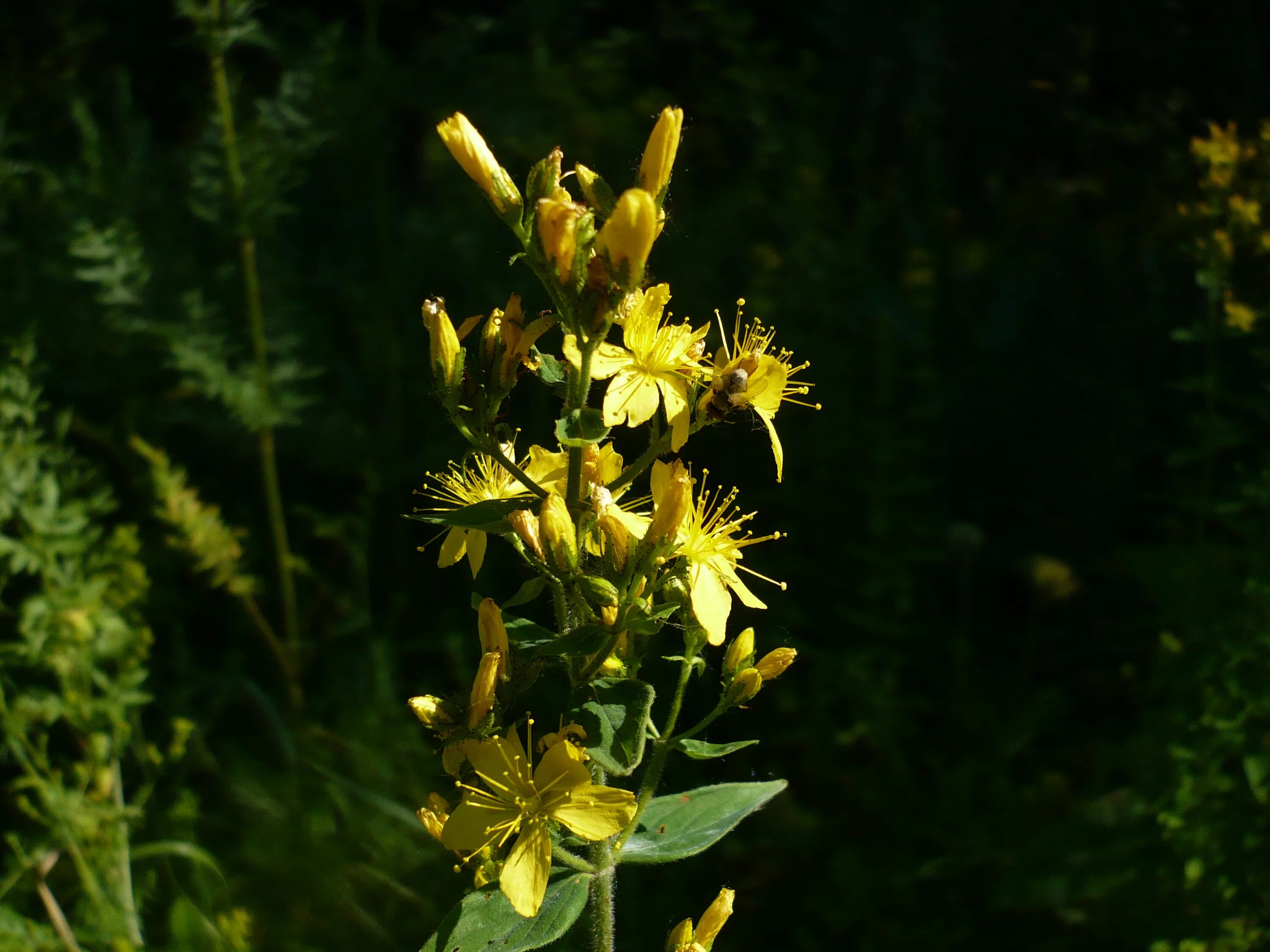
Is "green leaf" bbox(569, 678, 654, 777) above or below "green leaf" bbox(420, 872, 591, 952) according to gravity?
above

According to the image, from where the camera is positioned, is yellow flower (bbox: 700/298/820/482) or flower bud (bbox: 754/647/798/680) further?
flower bud (bbox: 754/647/798/680)

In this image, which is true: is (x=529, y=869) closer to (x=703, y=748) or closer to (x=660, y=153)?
(x=703, y=748)

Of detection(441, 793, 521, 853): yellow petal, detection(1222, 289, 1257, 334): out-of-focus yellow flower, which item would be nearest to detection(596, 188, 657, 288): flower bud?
detection(441, 793, 521, 853): yellow petal

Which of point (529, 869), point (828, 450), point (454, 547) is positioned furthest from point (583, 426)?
point (828, 450)

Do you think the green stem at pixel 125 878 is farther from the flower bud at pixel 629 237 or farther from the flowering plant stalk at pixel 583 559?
the flower bud at pixel 629 237

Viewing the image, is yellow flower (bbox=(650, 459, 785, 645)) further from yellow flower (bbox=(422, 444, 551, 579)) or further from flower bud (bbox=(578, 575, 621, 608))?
yellow flower (bbox=(422, 444, 551, 579))
